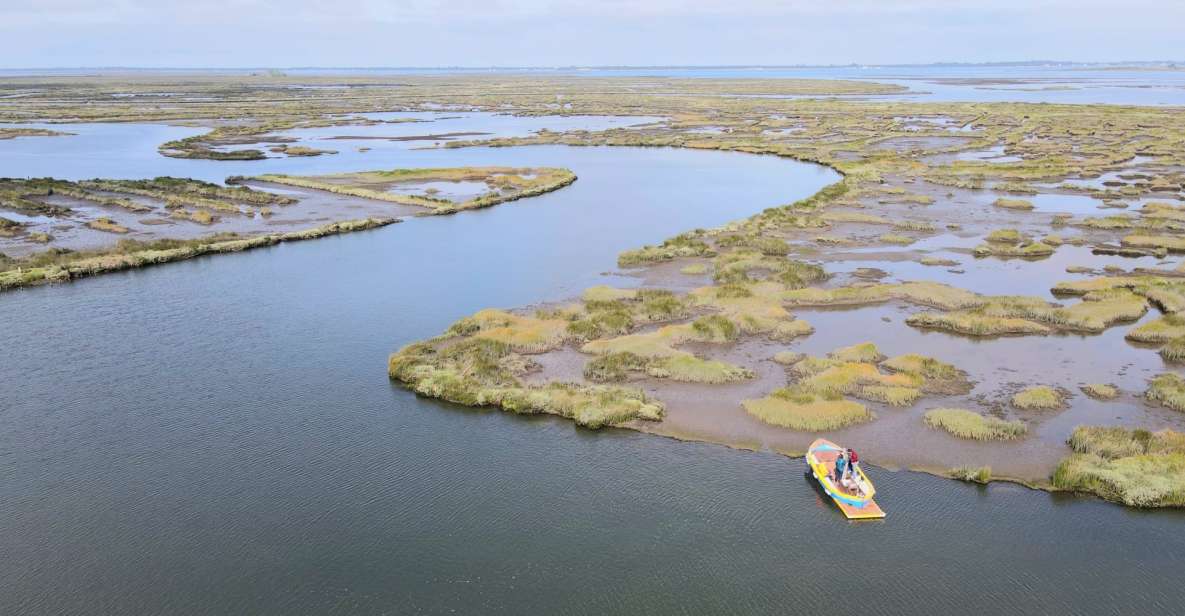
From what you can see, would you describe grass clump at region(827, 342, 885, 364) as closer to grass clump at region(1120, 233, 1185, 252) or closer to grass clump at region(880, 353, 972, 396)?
grass clump at region(880, 353, 972, 396)

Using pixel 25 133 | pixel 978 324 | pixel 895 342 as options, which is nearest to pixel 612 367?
pixel 895 342

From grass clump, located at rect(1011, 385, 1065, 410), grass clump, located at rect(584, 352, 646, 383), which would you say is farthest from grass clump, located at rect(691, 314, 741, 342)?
grass clump, located at rect(1011, 385, 1065, 410)

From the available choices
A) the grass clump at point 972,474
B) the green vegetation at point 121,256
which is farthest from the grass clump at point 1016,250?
the green vegetation at point 121,256

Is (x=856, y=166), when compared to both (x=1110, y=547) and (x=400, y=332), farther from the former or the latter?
(x=1110, y=547)

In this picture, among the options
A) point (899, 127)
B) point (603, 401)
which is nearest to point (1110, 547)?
point (603, 401)

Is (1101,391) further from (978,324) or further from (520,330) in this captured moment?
(520,330)

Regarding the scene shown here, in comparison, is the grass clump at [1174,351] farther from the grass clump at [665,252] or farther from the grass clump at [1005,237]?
the grass clump at [665,252]
